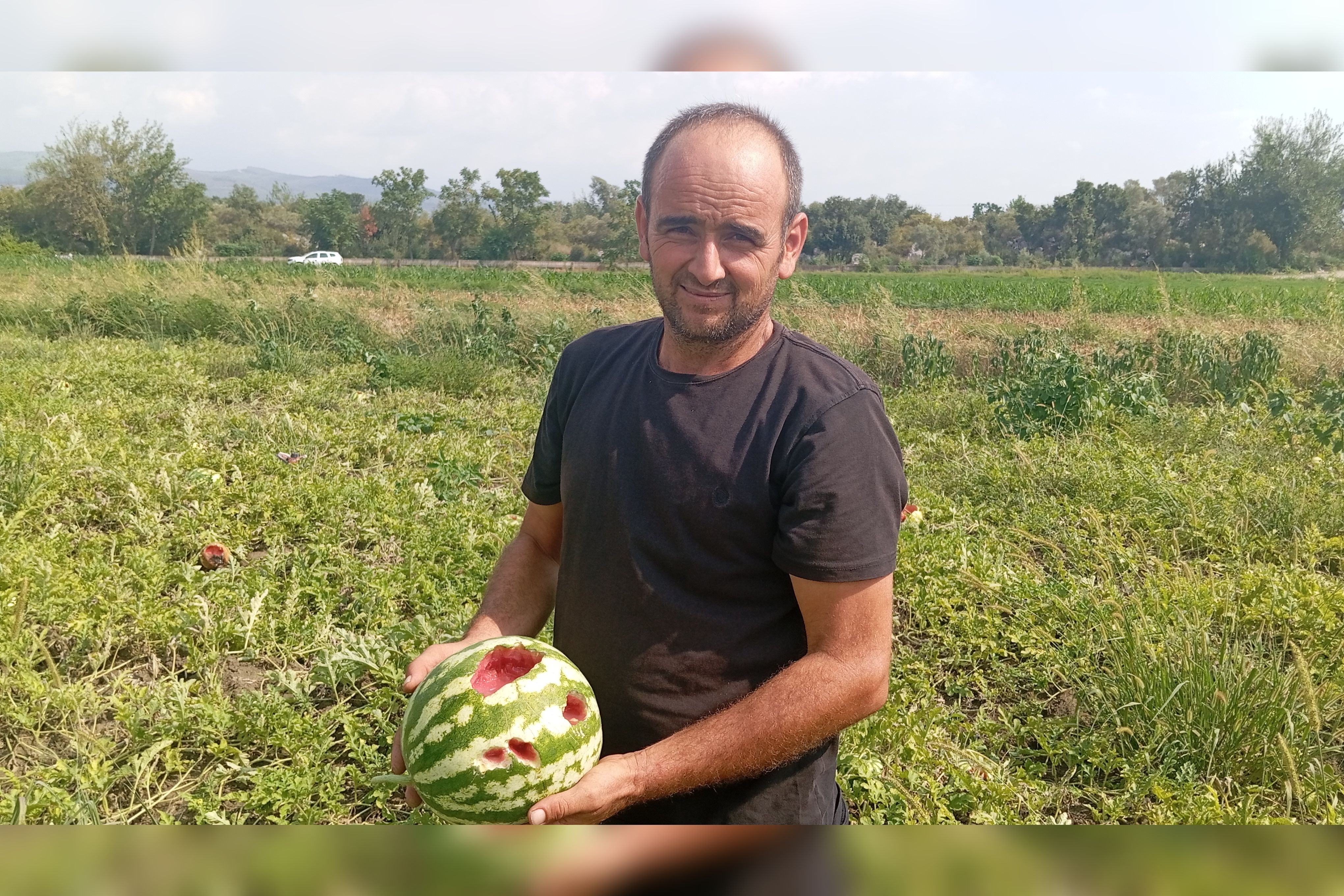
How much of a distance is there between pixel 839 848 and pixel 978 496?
6.64m

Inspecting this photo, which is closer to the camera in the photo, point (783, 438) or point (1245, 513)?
point (783, 438)

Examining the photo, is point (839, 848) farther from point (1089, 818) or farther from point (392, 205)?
point (392, 205)

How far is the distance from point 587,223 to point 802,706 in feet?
117

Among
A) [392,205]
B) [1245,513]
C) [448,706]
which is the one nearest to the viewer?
[448,706]

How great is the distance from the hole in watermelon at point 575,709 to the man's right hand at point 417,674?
1.19 feet

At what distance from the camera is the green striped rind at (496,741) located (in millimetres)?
1445

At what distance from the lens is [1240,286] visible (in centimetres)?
3173

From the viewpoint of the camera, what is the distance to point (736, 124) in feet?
6.23

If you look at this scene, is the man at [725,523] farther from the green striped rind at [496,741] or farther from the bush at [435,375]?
the bush at [435,375]

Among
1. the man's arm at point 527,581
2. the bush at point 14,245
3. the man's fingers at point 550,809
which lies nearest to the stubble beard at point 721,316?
the man's arm at point 527,581

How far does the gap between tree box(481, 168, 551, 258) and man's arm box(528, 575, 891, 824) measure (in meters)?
36.6

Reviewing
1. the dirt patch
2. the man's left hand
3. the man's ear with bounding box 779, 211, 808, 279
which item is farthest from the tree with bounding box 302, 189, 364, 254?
the man's left hand

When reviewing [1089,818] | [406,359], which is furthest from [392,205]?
[1089,818]

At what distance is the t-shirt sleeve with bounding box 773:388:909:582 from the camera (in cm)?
182
